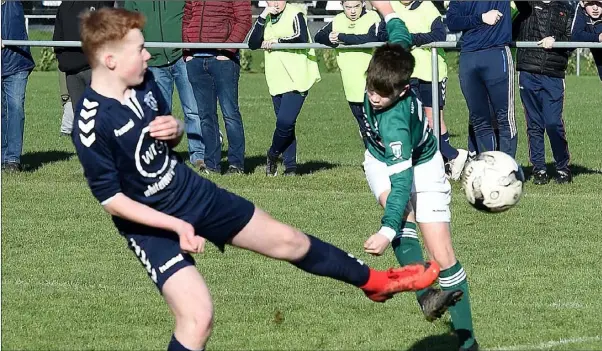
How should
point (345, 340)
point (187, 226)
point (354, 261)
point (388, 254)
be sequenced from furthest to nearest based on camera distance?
point (388, 254), point (345, 340), point (354, 261), point (187, 226)

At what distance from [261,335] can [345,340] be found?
0.53 metres

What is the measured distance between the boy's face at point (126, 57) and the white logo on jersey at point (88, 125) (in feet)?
0.62

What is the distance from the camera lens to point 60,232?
10734mm

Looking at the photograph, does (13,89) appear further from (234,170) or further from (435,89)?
(435,89)

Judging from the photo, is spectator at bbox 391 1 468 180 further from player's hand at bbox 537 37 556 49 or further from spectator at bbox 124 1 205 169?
spectator at bbox 124 1 205 169

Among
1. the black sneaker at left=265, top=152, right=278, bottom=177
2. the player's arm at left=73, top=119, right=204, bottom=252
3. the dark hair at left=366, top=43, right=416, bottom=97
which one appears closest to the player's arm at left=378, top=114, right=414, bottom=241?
the dark hair at left=366, top=43, right=416, bottom=97

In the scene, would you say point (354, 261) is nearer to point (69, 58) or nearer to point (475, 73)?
point (475, 73)

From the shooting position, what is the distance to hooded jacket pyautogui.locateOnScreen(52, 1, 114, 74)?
1349 centimetres

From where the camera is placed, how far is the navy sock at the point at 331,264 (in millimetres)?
6043

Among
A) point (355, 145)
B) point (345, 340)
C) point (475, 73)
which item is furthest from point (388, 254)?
point (355, 145)

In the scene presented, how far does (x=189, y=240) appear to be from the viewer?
5.44m

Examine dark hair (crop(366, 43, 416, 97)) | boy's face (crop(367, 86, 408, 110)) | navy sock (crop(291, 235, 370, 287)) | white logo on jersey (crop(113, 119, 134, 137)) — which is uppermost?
white logo on jersey (crop(113, 119, 134, 137))

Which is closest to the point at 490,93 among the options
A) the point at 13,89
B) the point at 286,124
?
the point at 286,124

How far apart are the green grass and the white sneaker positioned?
42 cm
